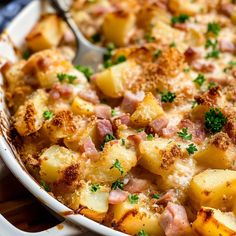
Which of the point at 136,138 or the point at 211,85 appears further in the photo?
the point at 211,85

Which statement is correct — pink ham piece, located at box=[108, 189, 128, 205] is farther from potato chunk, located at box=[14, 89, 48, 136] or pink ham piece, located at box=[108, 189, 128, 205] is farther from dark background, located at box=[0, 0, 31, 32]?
dark background, located at box=[0, 0, 31, 32]

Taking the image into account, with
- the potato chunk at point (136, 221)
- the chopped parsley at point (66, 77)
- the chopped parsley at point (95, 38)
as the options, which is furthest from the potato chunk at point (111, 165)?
the chopped parsley at point (95, 38)

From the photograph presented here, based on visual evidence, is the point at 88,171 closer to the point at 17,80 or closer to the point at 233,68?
the point at 17,80

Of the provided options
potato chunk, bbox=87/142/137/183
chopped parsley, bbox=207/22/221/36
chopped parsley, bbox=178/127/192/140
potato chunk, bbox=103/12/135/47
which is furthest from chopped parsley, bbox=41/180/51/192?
chopped parsley, bbox=207/22/221/36

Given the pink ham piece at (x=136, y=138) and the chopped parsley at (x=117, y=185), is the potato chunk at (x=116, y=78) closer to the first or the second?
the pink ham piece at (x=136, y=138)

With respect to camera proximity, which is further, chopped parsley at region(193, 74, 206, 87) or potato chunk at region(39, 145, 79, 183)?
chopped parsley at region(193, 74, 206, 87)

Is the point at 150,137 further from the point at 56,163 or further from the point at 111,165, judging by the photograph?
the point at 56,163

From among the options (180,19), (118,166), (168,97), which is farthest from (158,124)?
(180,19)
